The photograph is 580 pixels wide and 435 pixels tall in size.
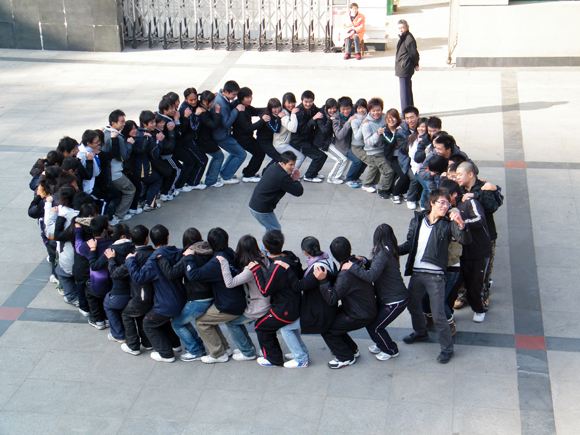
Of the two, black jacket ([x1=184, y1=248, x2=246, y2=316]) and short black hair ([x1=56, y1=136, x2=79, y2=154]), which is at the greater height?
short black hair ([x1=56, y1=136, x2=79, y2=154])

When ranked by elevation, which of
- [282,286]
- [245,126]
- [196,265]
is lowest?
[282,286]

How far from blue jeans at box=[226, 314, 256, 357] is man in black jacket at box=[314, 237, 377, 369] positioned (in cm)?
71

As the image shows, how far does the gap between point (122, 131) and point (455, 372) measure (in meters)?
5.12

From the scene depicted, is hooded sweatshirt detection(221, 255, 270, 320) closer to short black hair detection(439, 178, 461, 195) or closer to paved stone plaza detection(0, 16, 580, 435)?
paved stone plaza detection(0, 16, 580, 435)

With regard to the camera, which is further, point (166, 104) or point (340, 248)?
point (166, 104)

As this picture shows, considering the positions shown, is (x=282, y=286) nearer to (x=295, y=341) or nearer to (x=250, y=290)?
(x=250, y=290)

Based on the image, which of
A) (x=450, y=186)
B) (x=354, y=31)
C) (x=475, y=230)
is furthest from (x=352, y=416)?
(x=354, y=31)

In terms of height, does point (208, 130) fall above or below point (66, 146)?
below

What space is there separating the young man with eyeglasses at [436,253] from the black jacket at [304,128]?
3.98m

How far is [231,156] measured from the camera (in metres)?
12.1

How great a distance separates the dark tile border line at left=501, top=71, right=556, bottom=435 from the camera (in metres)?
7.39

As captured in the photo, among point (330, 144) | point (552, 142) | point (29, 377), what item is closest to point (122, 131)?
point (330, 144)

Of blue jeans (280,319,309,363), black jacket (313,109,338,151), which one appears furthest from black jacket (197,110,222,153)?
blue jeans (280,319,309,363)

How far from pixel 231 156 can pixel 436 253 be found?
4.87 meters
